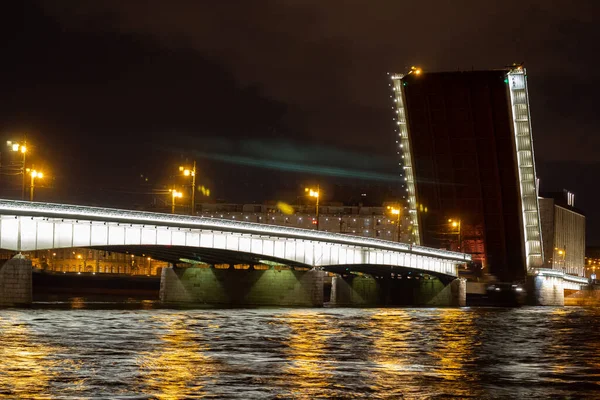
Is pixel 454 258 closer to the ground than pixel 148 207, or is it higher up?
closer to the ground

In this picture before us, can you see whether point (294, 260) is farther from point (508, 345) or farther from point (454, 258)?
point (508, 345)

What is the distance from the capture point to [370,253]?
67250 mm

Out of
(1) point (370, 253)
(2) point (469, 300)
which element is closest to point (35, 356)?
(1) point (370, 253)

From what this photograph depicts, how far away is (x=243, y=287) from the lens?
211ft

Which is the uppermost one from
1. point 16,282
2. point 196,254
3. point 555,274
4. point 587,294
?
point 196,254

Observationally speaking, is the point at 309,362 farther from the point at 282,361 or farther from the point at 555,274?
the point at 555,274

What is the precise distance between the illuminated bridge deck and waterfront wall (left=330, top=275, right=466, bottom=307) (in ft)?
18.9

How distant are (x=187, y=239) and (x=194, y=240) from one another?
48cm

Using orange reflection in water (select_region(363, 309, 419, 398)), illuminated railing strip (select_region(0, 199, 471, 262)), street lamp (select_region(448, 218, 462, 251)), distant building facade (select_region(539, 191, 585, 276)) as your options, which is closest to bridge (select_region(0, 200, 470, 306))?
illuminated railing strip (select_region(0, 199, 471, 262))

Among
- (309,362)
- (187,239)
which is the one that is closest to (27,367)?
(309,362)

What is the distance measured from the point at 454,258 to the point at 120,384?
62.9 metres

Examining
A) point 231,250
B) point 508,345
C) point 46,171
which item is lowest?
point 508,345

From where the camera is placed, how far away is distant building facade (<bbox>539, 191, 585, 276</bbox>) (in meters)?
121

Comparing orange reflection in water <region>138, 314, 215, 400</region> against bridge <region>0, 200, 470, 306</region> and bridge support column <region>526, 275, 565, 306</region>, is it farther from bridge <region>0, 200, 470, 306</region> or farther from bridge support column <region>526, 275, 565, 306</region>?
bridge support column <region>526, 275, 565, 306</region>
